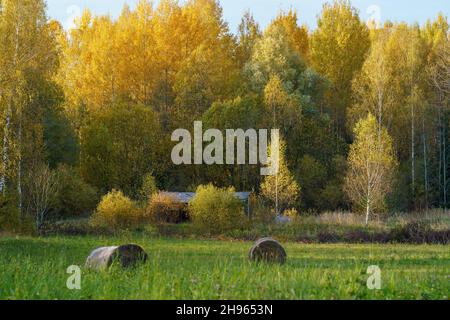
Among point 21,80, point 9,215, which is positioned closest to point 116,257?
point 9,215

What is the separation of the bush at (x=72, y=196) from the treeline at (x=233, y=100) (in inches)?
3.3

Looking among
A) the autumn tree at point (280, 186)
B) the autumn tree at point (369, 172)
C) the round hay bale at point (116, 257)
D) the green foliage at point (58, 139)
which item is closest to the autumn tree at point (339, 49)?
the autumn tree at point (369, 172)

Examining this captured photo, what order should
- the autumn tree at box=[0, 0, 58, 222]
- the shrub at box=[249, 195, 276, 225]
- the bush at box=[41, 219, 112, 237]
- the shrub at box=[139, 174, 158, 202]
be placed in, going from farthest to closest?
1. the shrub at box=[139, 174, 158, 202]
2. the shrub at box=[249, 195, 276, 225]
3. the bush at box=[41, 219, 112, 237]
4. the autumn tree at box=[0, 0, 58, 222]

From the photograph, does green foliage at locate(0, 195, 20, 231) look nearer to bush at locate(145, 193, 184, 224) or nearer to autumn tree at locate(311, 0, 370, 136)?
bush at locate(145, 193, 184, 224)

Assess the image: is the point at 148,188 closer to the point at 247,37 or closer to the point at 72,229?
the point at 72,229

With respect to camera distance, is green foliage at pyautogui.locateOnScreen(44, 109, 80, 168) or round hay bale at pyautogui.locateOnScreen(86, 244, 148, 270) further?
green foliage at pyautogui.locateOnScreen(44, 109, 80, 168)

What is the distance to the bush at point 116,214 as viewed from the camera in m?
32.0

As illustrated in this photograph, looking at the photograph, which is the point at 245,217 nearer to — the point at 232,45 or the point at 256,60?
the point at 256,60

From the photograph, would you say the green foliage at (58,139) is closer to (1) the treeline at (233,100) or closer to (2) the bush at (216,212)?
(1) the treeline at (233,100)

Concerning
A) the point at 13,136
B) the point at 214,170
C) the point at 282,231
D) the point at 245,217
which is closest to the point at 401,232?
the point at 282,231

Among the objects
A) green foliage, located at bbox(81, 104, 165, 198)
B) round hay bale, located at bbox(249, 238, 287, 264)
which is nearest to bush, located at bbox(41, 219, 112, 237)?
green foliage, located at bbox(81, 104, 165, 198)

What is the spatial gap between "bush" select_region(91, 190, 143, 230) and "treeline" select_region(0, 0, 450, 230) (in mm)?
3299

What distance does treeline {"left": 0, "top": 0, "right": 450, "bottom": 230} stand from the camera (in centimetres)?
3959

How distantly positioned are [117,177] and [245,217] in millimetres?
9227
